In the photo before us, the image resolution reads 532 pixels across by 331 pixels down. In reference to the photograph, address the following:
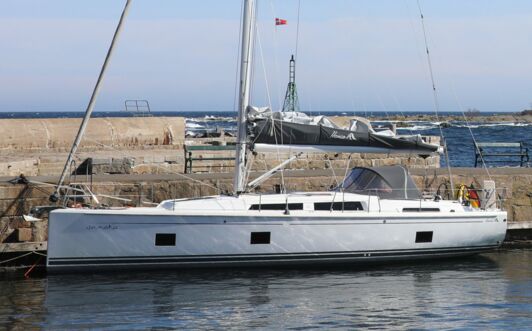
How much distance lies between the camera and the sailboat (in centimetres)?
1758

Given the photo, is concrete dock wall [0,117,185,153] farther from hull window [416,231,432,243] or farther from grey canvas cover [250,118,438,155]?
hull window [416,231,432,243]

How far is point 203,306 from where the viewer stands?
15.4 meters

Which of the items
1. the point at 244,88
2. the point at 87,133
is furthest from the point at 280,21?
the point at 87,133

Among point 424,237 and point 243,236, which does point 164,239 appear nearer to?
point 243,236

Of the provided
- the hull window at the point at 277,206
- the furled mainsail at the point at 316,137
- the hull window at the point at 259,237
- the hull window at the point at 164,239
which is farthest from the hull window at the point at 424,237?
the hull window at the point at 164,239

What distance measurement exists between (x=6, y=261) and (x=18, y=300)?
296 cm

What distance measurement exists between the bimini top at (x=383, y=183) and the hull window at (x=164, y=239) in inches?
159

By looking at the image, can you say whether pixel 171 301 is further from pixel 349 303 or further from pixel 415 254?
pixel 415 254

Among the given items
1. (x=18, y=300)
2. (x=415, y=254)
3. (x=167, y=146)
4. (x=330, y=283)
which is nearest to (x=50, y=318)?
(x=18, y=300)

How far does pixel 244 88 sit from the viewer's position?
18.8 metres

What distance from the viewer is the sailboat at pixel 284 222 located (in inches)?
692

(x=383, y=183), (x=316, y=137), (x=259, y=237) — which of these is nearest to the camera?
(x=259, y=237)

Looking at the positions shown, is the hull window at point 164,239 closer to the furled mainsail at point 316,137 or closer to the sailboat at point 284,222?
the sailboat at point 284,222

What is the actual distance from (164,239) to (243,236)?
1.58 meters
